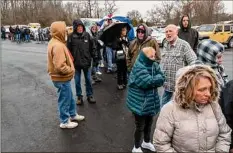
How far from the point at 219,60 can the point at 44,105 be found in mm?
4413

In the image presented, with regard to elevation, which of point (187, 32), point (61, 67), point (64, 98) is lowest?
point (64, 98)

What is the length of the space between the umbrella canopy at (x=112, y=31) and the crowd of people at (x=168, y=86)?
0.53ft

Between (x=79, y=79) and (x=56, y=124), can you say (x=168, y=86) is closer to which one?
(x=56, y=124)

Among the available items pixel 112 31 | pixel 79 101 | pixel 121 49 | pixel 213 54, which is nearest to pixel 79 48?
pixel 79 101

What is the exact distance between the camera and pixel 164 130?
2.47 m

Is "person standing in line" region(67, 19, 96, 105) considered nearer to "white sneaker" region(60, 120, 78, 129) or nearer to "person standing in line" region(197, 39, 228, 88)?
"white sneaker" region(60, 120, 78, 129)

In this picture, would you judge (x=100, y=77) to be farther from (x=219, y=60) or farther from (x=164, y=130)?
(x=164, y=130)

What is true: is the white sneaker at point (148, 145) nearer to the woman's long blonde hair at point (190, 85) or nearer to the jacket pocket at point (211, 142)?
the jacket pocket at point (211, 142)

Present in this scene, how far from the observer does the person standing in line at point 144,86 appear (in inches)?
154

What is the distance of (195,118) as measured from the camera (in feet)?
7.92

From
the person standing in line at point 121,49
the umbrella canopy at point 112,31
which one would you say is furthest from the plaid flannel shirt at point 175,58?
the umbrella canopy at point 112,31

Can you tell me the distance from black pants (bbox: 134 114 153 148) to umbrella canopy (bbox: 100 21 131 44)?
14.4 ft

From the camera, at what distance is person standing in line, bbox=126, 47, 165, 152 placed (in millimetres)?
3914

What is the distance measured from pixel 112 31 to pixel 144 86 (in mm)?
4796
